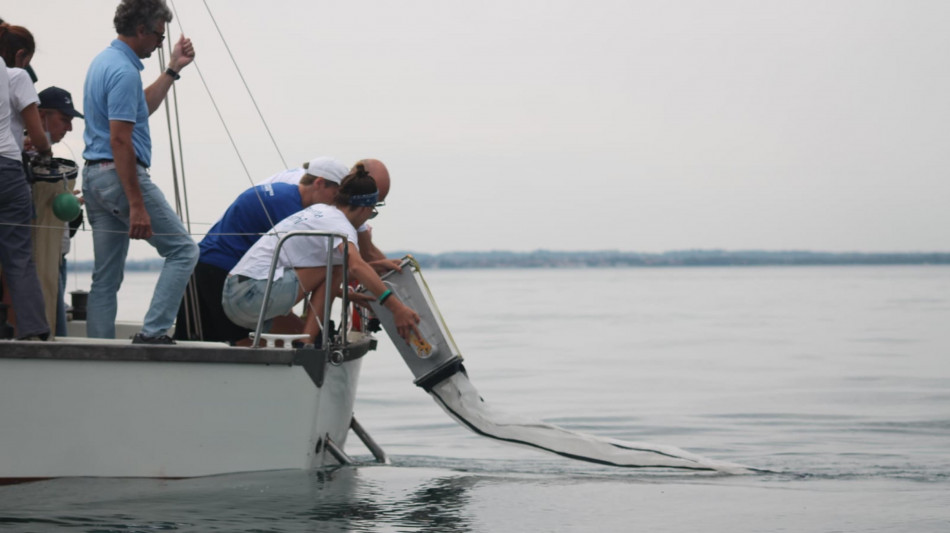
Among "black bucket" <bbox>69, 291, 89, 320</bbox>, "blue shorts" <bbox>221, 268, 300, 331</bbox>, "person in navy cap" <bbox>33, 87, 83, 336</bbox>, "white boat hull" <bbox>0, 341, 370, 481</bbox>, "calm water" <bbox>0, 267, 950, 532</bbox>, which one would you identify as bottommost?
"calm water" <bbox>0, 267, 950, 532</bbox>

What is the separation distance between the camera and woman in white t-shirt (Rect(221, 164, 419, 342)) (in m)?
5.97

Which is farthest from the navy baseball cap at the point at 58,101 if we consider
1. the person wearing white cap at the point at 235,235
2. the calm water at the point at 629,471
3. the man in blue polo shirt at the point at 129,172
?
the calm water at the point at 629,471

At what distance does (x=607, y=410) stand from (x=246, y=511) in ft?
24.9

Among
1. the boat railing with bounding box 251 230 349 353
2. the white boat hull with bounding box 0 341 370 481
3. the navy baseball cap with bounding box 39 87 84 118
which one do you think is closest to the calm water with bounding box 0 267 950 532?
the white boat hull with bounding box 0 341 370 481

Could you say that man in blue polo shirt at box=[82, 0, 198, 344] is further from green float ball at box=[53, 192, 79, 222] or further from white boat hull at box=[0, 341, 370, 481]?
white boat hull at box=[0, 341, 370, 481]

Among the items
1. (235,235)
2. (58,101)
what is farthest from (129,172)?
(235,235)

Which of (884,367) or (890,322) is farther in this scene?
(890,322)

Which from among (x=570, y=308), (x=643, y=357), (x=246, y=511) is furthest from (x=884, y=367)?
(x=570, y=308)

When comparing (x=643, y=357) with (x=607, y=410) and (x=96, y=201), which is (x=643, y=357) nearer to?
(x=607, y=410)

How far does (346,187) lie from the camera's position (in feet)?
20.3

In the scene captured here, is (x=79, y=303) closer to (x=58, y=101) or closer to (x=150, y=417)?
(x=58, y=101)

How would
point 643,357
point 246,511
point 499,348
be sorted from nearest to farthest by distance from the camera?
point 246,511
point 643,357
point 499,348

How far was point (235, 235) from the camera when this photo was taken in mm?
6410

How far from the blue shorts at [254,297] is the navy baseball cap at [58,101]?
1192 millimetres
